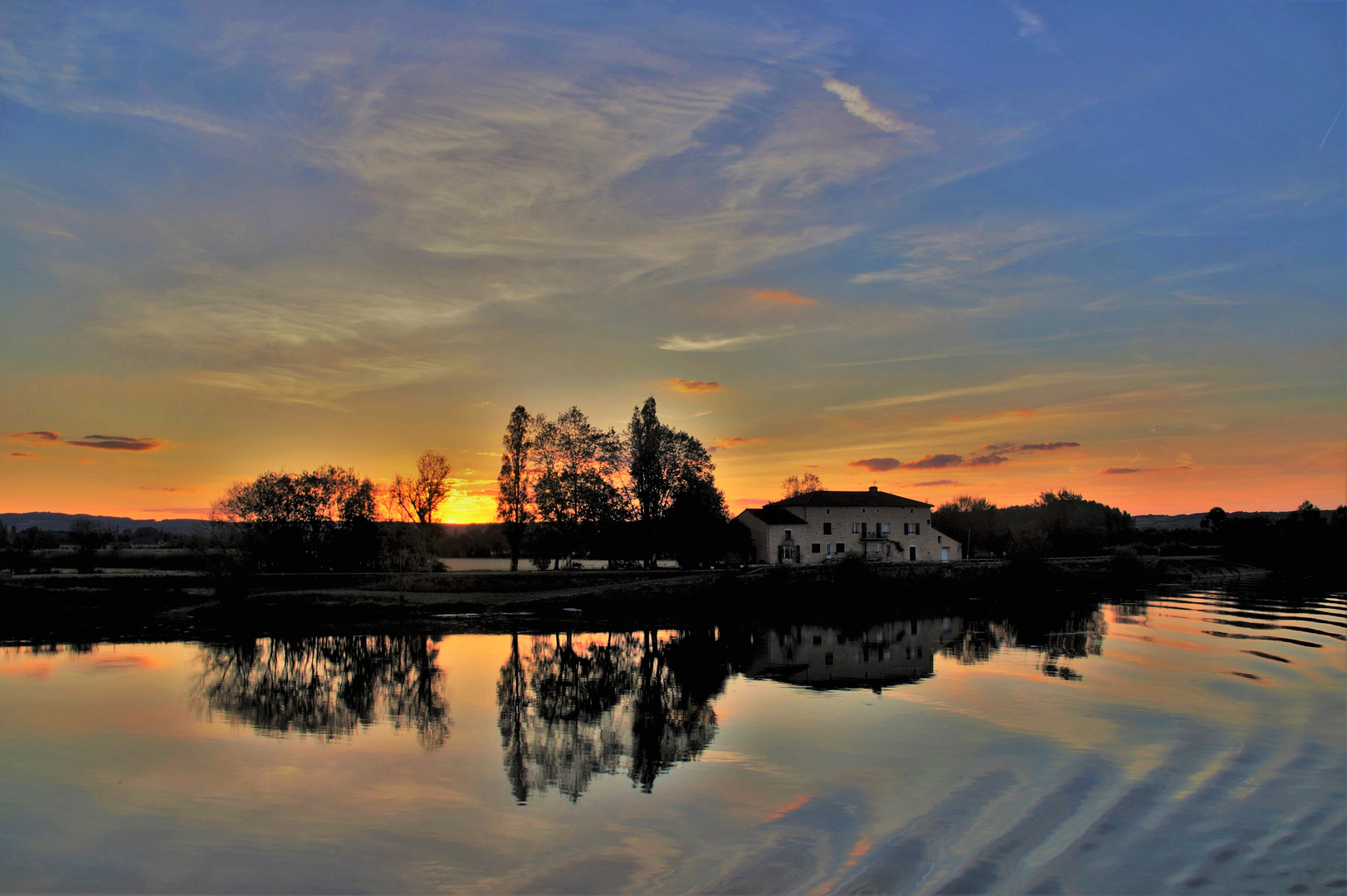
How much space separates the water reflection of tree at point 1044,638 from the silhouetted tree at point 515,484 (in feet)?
105

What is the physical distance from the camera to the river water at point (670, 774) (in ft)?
34.3

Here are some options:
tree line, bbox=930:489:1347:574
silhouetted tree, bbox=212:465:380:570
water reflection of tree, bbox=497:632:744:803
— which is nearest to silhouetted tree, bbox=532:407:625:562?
silhouetted tree, bbox=212:465:380:570

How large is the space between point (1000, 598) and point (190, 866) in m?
54.8

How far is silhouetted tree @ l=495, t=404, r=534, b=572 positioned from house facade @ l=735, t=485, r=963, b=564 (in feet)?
67.3

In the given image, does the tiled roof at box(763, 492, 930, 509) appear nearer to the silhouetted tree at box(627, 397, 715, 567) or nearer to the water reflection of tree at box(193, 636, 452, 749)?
the silhouetted tree at box(627, 397, 715, 567)

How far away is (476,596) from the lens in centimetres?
4797

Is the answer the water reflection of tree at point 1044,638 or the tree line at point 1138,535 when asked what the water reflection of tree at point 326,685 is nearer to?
the water reflection of tree at point 1044,638

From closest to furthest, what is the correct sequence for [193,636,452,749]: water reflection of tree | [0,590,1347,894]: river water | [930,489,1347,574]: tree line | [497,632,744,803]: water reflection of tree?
[0,590,1347,894]: river water → [497,632,744,803]: water reflection of tree → [193,636,452,749]: water reflection of tree → [930,489,1347,574]: tree line

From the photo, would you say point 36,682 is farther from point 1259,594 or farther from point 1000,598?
point 1259,594

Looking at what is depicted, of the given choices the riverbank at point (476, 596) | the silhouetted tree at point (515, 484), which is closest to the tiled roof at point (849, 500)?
the riverbank at point (476, 596)

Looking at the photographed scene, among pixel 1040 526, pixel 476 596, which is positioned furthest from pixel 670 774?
pixel 1040 526

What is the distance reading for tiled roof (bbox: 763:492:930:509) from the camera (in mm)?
69250

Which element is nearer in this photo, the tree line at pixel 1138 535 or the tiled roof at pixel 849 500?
the tiled roof at pixel 849 500

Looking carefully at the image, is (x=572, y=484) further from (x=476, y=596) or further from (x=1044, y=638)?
(x=1044, y=638)
